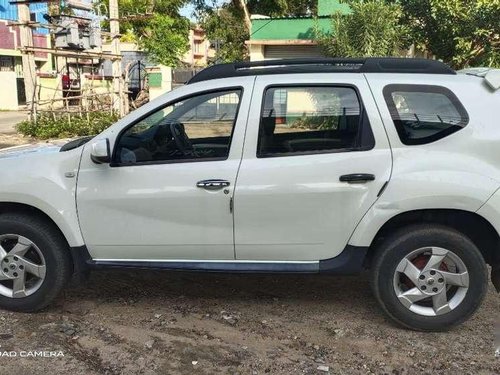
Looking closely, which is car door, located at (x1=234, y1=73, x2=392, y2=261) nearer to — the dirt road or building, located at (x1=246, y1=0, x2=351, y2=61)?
the dirt road

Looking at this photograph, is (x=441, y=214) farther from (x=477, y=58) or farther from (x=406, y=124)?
(x=477, y=58)

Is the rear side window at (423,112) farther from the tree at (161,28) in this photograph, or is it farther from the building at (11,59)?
the building at (11,59)

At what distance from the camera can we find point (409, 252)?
352 centimetres

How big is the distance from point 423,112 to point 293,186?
38.0 inches

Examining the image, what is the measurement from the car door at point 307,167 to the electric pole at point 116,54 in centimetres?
1326

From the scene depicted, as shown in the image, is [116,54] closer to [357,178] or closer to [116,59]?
[116,59]

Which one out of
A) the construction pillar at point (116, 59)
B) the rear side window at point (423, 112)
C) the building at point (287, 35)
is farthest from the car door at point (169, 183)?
the building at point (287, 35)

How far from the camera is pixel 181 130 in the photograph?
3893 mm

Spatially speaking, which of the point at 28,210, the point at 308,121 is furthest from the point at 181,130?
the point at 28,210

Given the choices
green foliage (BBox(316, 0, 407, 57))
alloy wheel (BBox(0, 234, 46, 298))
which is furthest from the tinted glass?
green foliage (BBox(316, 0, 407, 57))

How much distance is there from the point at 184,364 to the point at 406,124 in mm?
2054

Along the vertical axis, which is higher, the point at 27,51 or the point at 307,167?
the point at 27,51

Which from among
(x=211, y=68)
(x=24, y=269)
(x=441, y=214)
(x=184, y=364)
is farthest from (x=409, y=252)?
(x=24, y=269)

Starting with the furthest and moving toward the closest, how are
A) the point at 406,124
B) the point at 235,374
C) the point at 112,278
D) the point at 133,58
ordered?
the point at 133,58 → the point at 112,278 → the point at 406,124 → the point at 235,374
